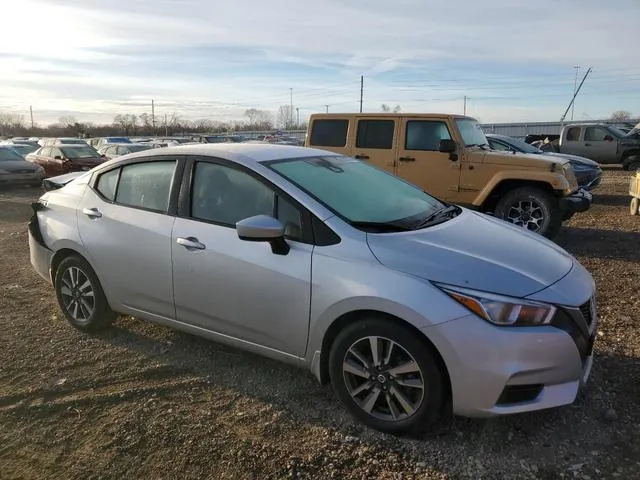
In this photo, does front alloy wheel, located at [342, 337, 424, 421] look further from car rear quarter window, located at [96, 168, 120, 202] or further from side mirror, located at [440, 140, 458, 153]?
side mirror, located at [440, 140, 458, 153]

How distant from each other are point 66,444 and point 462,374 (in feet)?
7.44

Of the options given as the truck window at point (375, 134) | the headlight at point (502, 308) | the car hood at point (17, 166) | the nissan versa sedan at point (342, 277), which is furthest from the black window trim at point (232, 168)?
the car hood at point (17, 166)

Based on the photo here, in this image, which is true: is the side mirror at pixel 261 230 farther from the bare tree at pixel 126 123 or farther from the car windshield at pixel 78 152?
the bare tree at pixel 126 123

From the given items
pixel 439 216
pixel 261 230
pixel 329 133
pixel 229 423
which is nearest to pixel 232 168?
pixel 261 230

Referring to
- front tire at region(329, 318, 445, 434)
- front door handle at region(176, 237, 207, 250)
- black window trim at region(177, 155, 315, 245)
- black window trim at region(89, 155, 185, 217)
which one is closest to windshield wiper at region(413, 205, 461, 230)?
black window trim at region(177, 155, 315, 245)

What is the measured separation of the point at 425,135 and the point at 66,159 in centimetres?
1515

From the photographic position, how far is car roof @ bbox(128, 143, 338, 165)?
12.3 ft

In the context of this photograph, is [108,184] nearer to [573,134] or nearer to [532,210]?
[532,210]

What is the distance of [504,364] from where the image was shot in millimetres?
2721

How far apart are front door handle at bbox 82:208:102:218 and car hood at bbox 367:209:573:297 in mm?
2373

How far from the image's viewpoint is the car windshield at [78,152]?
1944 centimetres

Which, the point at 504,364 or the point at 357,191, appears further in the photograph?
the point at 357,191

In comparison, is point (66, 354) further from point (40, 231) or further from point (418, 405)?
point (418, 405)

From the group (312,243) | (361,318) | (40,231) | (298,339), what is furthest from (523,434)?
(40,231)
